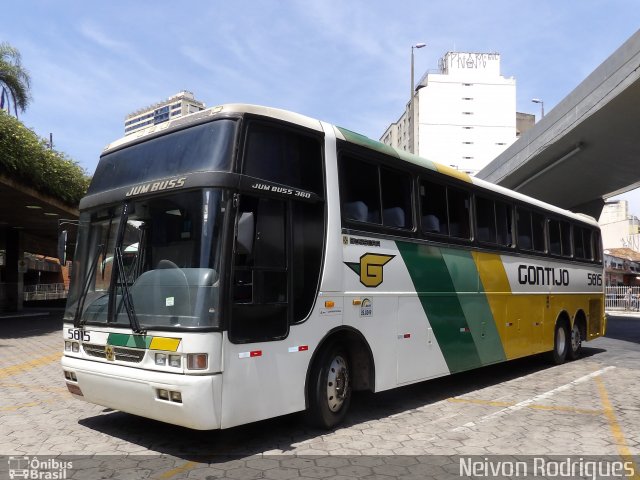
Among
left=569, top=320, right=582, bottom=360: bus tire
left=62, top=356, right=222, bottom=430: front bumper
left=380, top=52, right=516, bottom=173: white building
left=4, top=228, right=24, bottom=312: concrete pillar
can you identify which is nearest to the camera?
left=62, top=356, right=222, bottom=430: front bumper

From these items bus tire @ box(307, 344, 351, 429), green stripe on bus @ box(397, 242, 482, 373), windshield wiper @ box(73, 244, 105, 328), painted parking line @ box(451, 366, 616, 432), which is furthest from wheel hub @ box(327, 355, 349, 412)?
windshield wiper @ box(73, 244, 105, 328)

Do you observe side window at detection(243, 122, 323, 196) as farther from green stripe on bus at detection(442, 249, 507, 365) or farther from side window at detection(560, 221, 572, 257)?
side window at detection(560, 221, 572, 257)

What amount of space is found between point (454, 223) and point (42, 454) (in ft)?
20.1

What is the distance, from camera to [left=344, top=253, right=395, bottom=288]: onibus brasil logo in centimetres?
651

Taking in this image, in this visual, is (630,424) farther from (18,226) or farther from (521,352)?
(18,226)

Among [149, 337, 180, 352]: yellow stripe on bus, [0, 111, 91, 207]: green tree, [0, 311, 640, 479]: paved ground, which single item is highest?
[0, 111, 91, 207]: green tree

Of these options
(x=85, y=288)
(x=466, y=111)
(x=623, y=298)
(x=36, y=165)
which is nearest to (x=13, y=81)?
(x=36, y=165)

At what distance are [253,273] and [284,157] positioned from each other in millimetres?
1300

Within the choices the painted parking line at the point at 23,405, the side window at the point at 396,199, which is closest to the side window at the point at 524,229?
the side window at the point at 396,199

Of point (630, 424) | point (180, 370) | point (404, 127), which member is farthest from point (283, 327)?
point (404, 127)

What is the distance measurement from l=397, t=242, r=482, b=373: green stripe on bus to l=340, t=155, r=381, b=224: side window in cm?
71

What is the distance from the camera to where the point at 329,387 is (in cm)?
609

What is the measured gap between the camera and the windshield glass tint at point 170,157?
17.3ft

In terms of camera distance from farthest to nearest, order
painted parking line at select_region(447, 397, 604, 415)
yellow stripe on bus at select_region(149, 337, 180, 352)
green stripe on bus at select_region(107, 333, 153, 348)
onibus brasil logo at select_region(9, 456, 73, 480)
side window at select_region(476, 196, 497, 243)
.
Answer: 1. side window at select_region(476, 196, 497, 243)
2. painted parking line at select_region(447, 397, 604, 415)
3. green stripe on bus at select_region(107, 333, 153, 348)
4. yellow stripe on bus at select_region(149, 337, 180, 352)
5. onibus brasil logo at select_region(9, 456, 73, 480)
